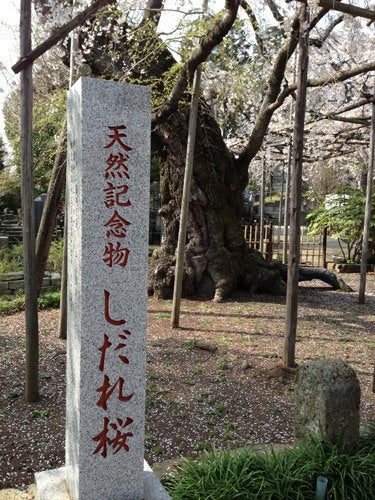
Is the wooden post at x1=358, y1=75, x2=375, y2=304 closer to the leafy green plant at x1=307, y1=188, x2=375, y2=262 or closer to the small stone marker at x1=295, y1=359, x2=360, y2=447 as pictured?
the leafy green plant at x1=307, y1=188, x2=375, y2=262

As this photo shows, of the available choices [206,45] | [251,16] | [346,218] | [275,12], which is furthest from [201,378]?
[346,218]

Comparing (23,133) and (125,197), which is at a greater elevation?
(23,133)

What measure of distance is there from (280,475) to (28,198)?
2735 mm

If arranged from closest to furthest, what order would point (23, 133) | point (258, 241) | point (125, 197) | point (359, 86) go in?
point (125, 197) < point (23, 133) < point (359, 86) < point (258, 241)

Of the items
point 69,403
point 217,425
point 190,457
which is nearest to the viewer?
point 69,403

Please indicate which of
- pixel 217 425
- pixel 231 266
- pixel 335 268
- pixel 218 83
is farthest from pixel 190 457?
pixel 335 268

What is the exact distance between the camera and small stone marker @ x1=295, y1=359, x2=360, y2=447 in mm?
2746

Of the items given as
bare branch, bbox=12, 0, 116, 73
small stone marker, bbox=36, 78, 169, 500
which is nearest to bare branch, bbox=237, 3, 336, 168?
bare branch, bbox=12, 0, 116, 73

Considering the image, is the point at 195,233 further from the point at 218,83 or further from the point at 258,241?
the point at 258,241

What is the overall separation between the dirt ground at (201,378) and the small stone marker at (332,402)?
77 centimetres

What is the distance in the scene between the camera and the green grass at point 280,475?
248 centimetres

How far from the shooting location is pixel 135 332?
2285 millimetres

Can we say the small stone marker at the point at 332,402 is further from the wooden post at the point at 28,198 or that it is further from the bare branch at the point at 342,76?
the bare branch at the point at 342,76

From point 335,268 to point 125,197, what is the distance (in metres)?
12.5
